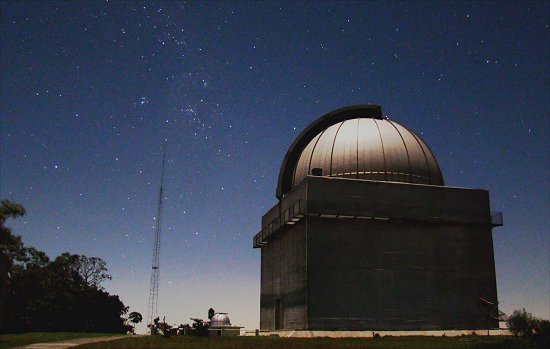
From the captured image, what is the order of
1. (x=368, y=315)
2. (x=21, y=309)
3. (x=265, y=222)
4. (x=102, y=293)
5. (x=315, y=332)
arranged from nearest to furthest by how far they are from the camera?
(x=315, y=332), (x=368, y=315), (x=265, y=222), (x=21, y=309), (x=102, y=293)

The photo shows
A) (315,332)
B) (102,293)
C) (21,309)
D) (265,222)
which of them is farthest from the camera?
(102,293)

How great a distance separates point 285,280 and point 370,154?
10007mm

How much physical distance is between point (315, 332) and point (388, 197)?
378 inches

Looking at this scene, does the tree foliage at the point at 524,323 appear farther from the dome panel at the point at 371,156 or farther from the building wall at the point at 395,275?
the dome panel at the point at 371,156

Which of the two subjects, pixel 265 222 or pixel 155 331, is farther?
pixel 265 222

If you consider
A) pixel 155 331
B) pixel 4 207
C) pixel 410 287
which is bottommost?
pixel 155 331

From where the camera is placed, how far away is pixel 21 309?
173ft

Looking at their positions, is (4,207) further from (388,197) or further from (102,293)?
(102,293)

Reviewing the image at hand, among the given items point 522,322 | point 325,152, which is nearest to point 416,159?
point 325,152

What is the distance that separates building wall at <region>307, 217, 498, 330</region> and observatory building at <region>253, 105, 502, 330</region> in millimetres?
60

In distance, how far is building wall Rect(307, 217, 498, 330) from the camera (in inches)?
1232

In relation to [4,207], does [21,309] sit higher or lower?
lower

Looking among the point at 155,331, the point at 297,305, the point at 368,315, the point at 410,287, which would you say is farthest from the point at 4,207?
the point at 410,287

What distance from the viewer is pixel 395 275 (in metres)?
32.4
